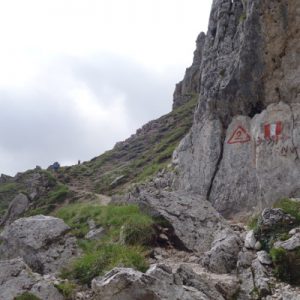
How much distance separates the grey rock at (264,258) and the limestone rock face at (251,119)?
8.37 meters

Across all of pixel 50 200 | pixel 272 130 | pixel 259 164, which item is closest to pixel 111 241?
pixel 259 164

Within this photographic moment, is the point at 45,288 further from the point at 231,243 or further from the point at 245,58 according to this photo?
the point at 245,58

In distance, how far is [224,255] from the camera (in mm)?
13156

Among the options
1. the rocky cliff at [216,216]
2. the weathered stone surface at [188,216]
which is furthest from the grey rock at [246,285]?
the weathered stone surface at [188,216]

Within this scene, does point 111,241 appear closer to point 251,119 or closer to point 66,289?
point 66,289

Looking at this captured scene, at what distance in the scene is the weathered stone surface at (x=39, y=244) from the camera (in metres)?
15.2

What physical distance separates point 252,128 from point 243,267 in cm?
1158

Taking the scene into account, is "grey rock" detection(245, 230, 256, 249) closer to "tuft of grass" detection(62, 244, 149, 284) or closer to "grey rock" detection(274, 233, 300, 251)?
"grey rock" detection(274, 233, 300, 251)

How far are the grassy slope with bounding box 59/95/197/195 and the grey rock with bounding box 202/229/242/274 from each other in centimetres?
4055

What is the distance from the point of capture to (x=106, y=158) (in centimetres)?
9119

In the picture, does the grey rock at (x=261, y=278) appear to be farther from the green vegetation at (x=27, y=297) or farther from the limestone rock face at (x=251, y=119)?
the limestone rock face at (x=251, y=119)

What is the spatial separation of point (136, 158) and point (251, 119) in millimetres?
57502

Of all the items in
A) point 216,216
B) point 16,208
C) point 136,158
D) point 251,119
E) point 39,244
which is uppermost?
point 136,158

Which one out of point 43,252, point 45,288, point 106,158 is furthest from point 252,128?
point 106,158
